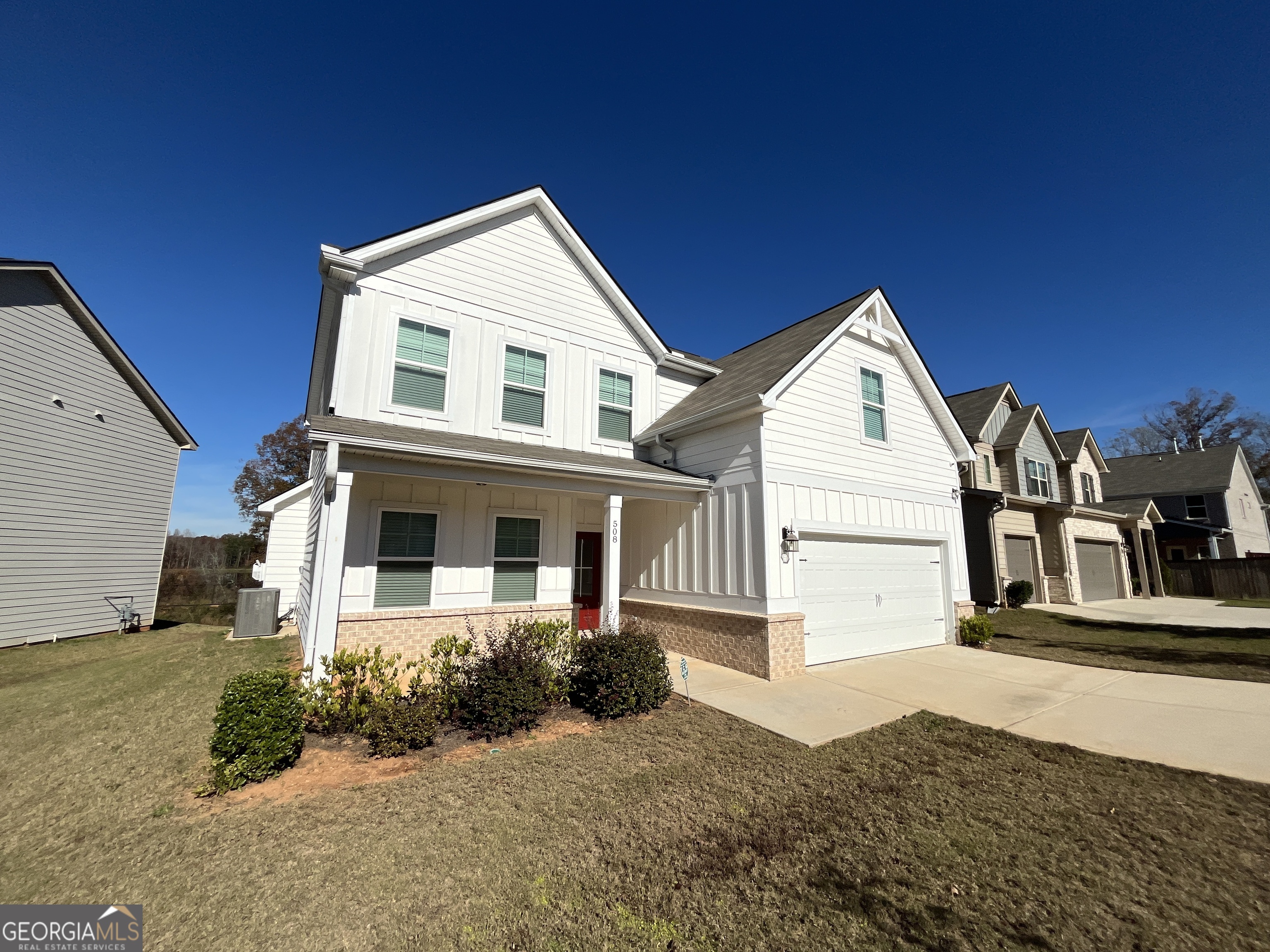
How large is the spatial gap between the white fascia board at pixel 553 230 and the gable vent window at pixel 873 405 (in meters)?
4.51

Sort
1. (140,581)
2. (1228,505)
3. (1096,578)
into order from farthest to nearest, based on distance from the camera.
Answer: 1. (1228,505)
2. (1096,578)
3. (140,581)

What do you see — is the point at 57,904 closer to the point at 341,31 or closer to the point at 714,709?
the point at 714,709

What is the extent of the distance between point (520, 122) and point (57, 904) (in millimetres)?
14668

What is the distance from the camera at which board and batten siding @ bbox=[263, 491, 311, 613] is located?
1611 cm

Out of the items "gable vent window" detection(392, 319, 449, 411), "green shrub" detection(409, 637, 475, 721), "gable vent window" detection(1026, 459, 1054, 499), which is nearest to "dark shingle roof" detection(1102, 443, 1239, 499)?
"gable vent window" detection(1026, 459, 1054, 499)

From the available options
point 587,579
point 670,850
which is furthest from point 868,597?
point 670,850

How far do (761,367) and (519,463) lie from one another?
225 inches

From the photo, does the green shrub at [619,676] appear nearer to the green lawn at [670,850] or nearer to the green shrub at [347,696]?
the green lawn at [670,850]

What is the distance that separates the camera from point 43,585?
38.7 feet

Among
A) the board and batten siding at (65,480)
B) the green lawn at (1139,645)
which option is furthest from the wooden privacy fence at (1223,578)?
the board and batten siding at (65,480)

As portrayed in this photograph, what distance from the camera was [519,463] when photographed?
7.82 metres

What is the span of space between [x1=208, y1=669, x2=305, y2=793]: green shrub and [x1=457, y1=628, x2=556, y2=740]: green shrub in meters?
1.76

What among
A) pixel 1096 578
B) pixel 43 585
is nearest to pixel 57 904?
pixel 43 585

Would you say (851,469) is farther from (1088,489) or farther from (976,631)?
(1088,489)
